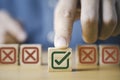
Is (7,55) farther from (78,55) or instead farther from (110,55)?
(110,55)

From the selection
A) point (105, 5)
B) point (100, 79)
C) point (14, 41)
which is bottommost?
point (100, 79)

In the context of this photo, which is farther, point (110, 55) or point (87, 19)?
point (110, 55)

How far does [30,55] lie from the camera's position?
3.80ft

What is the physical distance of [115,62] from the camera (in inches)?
46.9

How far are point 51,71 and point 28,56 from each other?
26 centimetres

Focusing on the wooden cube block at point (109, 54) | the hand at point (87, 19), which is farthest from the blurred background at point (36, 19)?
the hand at point (87, 19)

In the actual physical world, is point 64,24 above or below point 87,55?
above

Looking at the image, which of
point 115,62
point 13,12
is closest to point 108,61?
point 115,62

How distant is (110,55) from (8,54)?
1.40ft

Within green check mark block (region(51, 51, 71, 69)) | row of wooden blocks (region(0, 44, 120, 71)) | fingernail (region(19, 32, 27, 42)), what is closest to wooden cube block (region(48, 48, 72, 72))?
green check mark block (region(51, 51, 71, 69))

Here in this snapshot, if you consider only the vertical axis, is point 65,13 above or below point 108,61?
above

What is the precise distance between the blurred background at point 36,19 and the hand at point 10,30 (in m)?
0.02

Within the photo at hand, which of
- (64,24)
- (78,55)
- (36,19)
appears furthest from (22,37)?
(64,24)

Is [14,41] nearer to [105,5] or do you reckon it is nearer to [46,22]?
[46,22]
